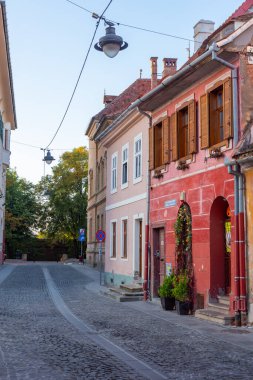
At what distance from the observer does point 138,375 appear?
25.3ft

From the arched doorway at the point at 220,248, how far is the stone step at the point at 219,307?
0.89 feet

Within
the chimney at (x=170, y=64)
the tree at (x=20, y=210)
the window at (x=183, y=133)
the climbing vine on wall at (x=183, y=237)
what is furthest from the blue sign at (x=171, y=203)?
the tree at (x=20, y=210)

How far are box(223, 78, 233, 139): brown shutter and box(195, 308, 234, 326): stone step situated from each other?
4.30 metres

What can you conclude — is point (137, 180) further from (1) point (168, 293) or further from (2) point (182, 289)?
(2) point (182, 289)

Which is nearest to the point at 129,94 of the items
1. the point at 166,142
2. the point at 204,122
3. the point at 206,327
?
the point at 166,142

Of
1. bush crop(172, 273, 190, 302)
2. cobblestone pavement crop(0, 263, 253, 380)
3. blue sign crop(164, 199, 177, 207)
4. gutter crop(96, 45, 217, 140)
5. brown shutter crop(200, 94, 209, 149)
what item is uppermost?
gutter crop(96, 45, 217, 140)

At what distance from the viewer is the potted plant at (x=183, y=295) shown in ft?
52.1

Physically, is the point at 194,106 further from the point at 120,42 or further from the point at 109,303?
the point at 109,303

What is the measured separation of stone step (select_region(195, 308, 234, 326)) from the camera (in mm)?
13529

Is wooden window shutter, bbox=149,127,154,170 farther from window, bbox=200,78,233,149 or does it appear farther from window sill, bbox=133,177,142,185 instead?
window, bbox=200,78,233,149

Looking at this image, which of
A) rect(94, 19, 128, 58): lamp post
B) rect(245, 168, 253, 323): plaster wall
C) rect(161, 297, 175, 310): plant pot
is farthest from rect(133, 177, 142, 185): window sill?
rect(94, 19, 128, 58): lamp post

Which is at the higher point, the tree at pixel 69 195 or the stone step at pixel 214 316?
the tree at pixel 69 195

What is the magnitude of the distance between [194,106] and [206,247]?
4.03 metres

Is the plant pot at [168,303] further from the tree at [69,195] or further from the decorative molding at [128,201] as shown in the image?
the tree at [69,195]
